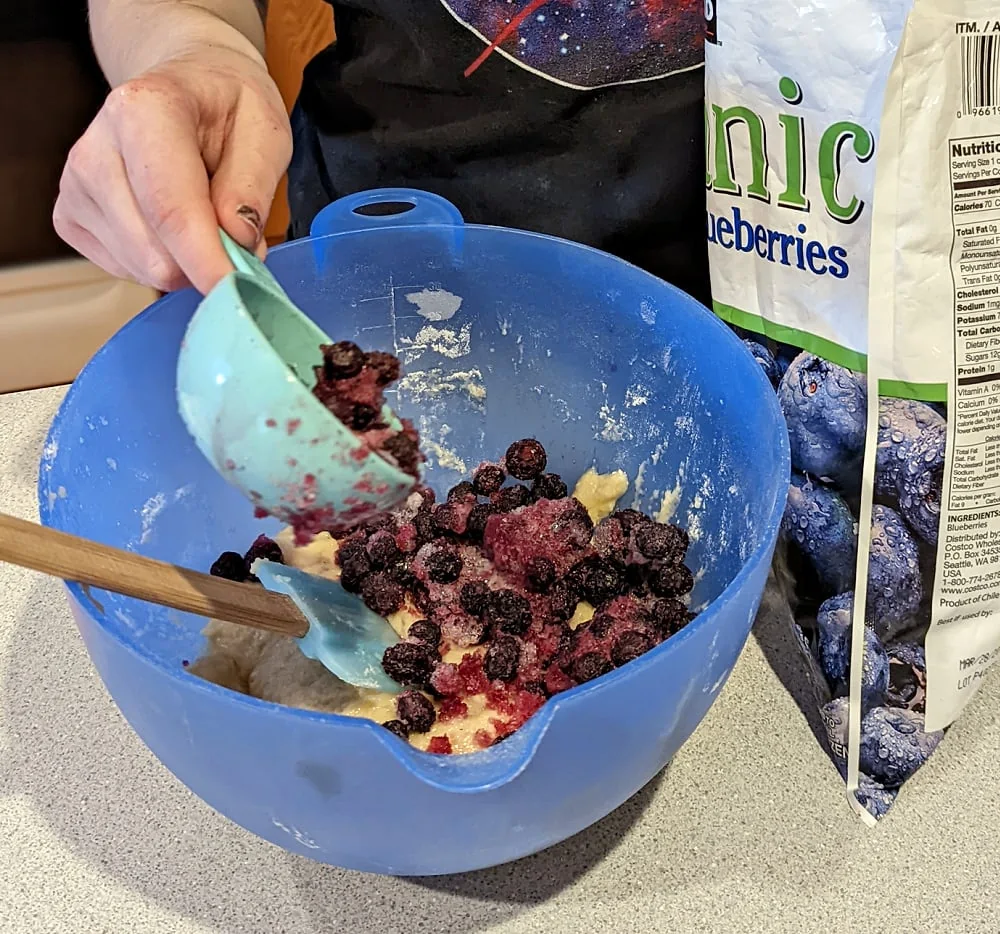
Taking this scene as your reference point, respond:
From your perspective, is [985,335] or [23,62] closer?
[985,335]

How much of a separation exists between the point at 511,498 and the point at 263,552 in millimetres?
253

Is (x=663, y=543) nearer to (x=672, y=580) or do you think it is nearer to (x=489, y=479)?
(x=672, y=580)

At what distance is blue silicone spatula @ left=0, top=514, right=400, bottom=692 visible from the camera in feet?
1.91

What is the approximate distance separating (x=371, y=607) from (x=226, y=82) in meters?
0.48

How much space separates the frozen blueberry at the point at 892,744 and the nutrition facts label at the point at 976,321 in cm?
21

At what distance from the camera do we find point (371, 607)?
2.99ft

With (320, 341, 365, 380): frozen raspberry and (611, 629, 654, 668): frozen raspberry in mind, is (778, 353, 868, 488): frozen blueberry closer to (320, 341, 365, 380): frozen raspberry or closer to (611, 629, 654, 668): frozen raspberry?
(611, 629, 654, 668): frozen raspberry

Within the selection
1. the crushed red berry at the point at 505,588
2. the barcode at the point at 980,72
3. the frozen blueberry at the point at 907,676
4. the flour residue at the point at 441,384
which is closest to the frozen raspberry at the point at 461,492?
the crushed red berry at the point at 505,588

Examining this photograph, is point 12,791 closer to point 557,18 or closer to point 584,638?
point 584,638

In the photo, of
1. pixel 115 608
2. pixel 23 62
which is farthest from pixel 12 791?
pixel 23 62

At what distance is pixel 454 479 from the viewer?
1078 millimetres

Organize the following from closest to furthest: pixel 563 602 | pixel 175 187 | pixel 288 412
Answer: pixel 288 412
pixel 175 187
pixel 563 602

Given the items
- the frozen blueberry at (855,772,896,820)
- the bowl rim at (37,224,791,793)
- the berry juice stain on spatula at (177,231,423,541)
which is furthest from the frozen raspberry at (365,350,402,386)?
the frozen blueberry at (855,772,896,820)

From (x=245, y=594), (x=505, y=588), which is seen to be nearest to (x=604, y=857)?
(x=505, y=588)
